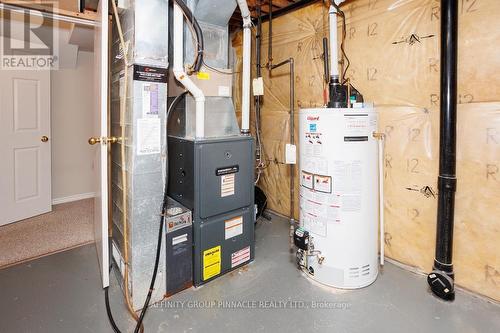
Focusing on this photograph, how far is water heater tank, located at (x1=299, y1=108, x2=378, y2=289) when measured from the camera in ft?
6.32

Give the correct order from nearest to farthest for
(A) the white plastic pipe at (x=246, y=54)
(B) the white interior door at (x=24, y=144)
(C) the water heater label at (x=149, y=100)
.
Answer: (C) the water heater label at (x=149, y=100), (A) the white plastic pipe at (x=246, y=54), (B) the white interior door at (x=24, y=144)

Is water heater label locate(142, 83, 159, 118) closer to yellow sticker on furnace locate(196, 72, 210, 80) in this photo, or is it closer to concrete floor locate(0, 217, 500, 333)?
yellow sticker on furnace locate(196, 72, 210, 80)

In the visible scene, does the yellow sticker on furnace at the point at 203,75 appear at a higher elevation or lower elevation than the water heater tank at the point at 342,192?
higher

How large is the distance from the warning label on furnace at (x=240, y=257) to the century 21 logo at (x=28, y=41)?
272cm

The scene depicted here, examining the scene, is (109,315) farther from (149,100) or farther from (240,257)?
(149,100)

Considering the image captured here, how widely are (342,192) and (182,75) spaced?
1.31m

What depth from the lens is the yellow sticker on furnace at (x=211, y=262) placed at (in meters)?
2.06

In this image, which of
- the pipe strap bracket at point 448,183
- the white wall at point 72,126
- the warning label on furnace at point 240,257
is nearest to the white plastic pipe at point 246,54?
the warning label on furnace at point 240,257

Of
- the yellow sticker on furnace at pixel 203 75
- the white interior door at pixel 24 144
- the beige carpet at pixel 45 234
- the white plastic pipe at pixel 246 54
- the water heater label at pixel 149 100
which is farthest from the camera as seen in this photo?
the white interior door at pixel 24 144

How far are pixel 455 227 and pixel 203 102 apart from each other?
1913 mm

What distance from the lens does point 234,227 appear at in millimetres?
2213

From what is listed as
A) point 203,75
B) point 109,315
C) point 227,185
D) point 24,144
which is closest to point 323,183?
point 227,185

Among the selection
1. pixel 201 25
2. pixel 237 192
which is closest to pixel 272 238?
pixel 237 192

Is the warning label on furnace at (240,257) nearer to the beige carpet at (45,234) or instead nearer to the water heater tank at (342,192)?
the water heater tank at (342,192)
